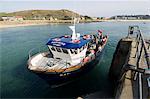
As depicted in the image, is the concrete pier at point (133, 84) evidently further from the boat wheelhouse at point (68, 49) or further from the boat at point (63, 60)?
the boat wheelhouse at point (68, 49)

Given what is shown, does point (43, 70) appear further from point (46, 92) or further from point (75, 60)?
point (75, 60)

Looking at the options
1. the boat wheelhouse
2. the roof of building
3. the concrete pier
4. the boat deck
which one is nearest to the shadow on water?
the boat deck

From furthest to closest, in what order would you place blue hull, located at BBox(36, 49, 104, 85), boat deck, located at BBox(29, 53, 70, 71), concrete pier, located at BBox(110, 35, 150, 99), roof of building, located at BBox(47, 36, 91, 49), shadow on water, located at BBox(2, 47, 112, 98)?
1. roof of building, located at BBox(47, 36, 91, 49)
2. boat deck, located at BBox(29, 53, 70, 71)
3. shadow on water, located at BBox(2, 47, 112, 98)
4. blue hull, located at BBox(36, 49, 104, 85)
5. concrete pier, located at BBox(110, 35, 150, 99)

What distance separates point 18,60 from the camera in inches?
1226

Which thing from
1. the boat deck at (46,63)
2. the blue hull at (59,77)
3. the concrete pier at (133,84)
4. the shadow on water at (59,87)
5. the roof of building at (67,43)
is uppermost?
the roof of building at (67,43)

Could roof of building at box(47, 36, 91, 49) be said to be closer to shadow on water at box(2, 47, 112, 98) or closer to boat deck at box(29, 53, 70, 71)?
boat deck at box(29, 53, 70, 71)

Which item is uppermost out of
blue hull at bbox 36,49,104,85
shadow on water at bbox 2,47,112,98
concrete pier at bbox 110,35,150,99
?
concrete pier at bbox 110,35,150,99

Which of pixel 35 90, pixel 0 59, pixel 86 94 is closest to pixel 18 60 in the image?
pixel 0 59

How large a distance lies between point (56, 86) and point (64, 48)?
12.7 ft

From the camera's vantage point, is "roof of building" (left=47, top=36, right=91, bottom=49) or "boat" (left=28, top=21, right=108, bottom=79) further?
"roof of building" (left=47, top=36, right=91, bottom=49)

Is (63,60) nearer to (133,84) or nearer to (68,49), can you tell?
(68,49)

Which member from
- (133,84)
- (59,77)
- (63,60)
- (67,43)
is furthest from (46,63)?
(133,84)

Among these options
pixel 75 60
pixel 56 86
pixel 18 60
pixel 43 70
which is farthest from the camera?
pixel 18 60

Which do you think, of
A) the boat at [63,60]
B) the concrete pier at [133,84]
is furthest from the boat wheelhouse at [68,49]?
the concrete pier at [133,84]
